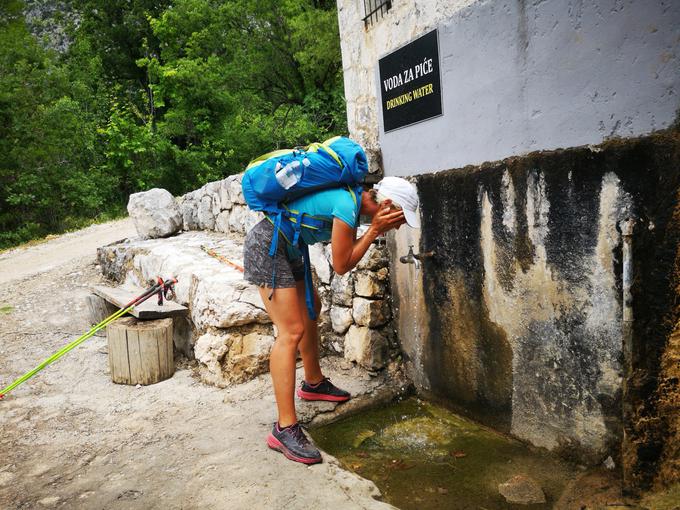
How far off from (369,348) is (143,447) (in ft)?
5.46

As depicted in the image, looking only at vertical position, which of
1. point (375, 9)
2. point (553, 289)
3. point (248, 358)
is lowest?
point (248, 358)

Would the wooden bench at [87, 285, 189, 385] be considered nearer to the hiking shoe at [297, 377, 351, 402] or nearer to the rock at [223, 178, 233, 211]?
the hiking shoe at [297, 377, 351, 402]

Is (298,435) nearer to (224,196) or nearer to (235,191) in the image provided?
(235,191)

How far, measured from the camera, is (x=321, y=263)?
424 cm

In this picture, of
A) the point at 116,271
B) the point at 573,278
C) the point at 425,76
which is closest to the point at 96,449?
the point at 573,278

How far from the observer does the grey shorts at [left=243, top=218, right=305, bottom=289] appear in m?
2.72

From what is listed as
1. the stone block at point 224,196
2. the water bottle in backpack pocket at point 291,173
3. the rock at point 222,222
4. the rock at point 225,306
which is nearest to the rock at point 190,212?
the rock at point 222,222

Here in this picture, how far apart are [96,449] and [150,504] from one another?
0.82m

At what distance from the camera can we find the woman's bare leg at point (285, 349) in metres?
2.66

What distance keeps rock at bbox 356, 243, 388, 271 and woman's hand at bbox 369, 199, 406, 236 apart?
1.21 meters

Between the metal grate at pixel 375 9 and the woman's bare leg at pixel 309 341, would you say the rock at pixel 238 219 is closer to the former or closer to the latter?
the metal grate at pixel 375 9

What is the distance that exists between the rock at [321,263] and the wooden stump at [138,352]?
1312 millimetres

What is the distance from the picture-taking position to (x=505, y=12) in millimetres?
2615

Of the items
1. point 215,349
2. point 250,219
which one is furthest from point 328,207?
point 250,219
